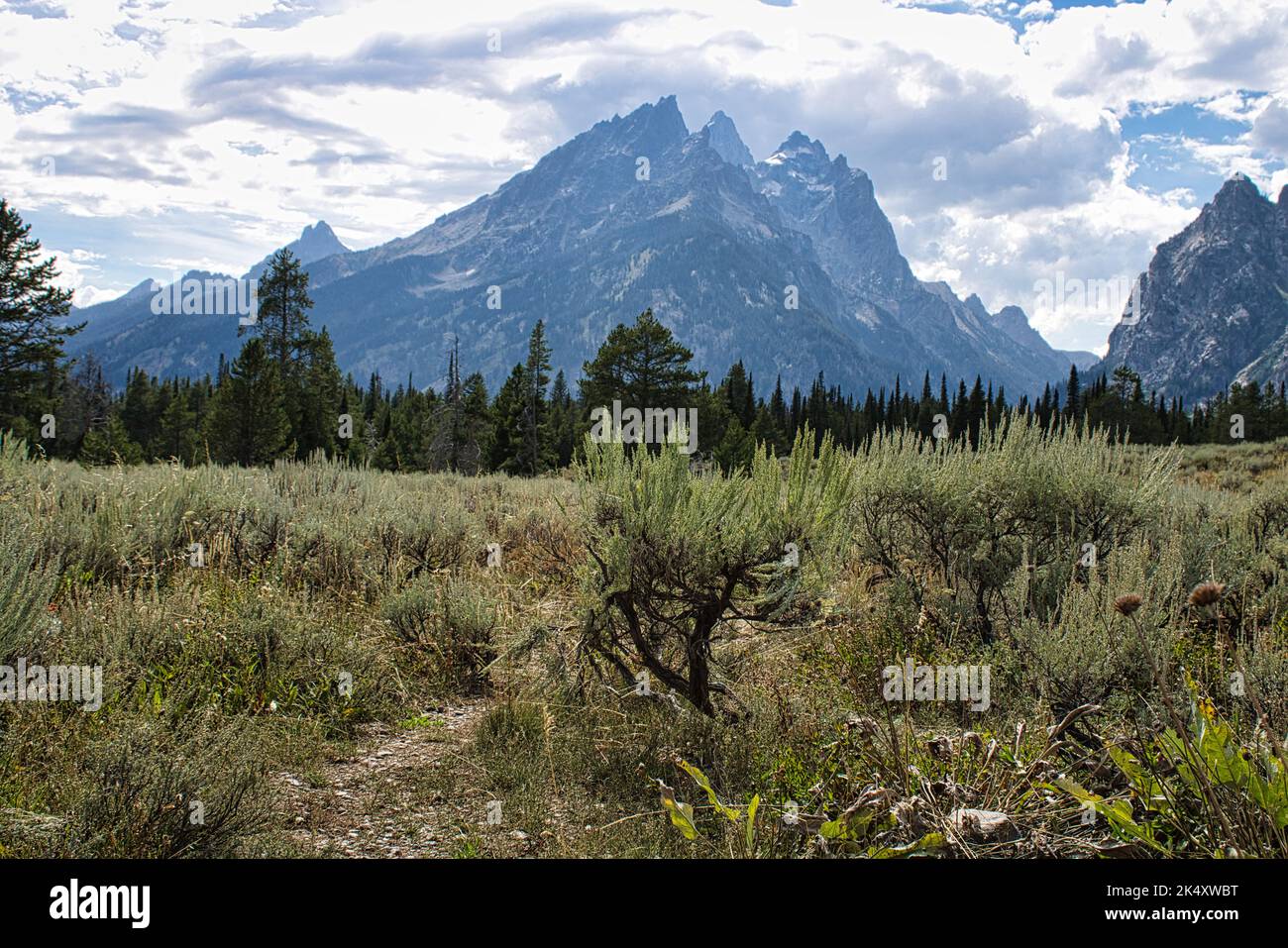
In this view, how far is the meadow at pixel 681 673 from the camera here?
3.12 m

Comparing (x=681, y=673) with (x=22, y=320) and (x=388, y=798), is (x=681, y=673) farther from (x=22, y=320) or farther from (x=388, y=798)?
(x=22, y=320)

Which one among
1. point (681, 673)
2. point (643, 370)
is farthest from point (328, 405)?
point (681, 673)

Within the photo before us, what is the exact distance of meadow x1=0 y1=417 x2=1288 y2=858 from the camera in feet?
10.2

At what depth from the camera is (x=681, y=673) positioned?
18.5ft

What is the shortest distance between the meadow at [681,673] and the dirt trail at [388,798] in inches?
0.8

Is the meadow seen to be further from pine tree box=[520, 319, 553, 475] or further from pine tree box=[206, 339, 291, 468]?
pine tree box=[520, 319, 553, 475]

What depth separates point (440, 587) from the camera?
708cm

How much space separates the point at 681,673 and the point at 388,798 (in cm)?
233

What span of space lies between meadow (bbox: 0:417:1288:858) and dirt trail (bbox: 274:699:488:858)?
2cm

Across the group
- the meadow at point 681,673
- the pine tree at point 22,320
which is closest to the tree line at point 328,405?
the pine tree at point 22,320

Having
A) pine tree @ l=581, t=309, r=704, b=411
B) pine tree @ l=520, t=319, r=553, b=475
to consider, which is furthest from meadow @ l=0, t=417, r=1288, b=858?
pine tree @ l=520, t=319, r=553, b=475

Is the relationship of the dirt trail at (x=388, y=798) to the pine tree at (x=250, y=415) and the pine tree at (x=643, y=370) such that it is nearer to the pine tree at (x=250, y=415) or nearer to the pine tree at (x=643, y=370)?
the pine tree at (x=250, y=415)
